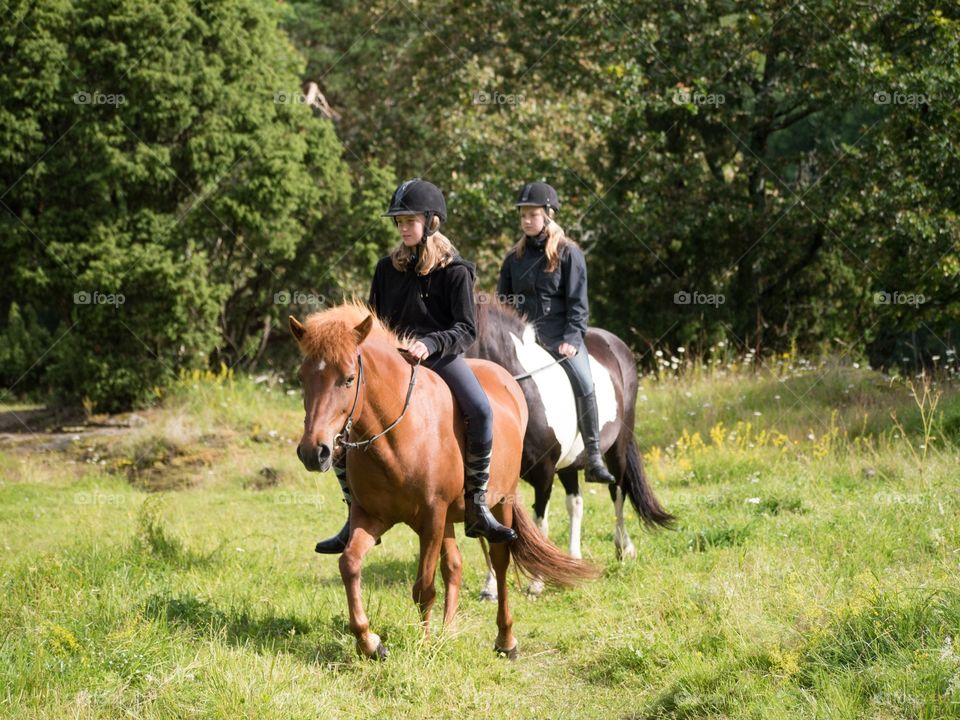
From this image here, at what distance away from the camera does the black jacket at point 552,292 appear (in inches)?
297

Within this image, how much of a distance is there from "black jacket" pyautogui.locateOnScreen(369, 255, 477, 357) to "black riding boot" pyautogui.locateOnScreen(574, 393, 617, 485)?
2.07 metres

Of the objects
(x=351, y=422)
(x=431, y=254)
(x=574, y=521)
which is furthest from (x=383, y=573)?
(x=351, y=422)

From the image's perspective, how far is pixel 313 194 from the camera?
1550 centimetres

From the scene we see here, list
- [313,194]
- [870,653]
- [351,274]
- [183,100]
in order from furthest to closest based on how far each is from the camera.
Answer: [351,274] < [313,194] < [183,100] < [870,653]

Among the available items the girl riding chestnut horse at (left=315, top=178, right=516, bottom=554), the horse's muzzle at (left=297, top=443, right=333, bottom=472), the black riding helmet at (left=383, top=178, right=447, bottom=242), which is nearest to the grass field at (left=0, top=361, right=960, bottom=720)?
the girl riding chestnut horse at (left=315, top=178, right=516, bottom=554)

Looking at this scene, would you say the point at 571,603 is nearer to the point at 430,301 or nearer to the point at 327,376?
the point at 430,301

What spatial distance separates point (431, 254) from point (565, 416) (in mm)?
2268

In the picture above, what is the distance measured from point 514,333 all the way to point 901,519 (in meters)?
Result: 3.08

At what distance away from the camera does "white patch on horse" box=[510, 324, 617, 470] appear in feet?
23.8

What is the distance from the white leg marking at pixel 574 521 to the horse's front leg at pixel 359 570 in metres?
2.84

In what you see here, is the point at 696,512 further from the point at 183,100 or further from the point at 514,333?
the point at 183,100

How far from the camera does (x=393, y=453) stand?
511 cm

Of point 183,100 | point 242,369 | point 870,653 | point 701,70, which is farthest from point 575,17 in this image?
point 870,653

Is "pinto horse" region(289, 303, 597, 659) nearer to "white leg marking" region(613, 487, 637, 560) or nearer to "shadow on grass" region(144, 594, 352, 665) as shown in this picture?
"shadow on grass" region(144, 594, 352, 665)
